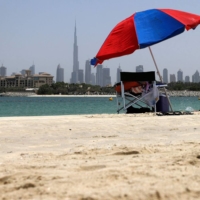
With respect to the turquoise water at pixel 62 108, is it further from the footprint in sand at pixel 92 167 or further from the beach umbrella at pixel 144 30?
the footprint in sand at pixel 92 167

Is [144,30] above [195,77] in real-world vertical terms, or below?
below

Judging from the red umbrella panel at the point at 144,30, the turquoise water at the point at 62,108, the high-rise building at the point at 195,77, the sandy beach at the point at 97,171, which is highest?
the high-rise building at the point at 195,77

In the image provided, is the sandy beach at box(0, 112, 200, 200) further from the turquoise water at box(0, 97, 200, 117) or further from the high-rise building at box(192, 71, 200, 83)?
the high-rise building at box(192, 71, 200, 83)

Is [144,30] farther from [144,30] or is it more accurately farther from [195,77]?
[195,77]

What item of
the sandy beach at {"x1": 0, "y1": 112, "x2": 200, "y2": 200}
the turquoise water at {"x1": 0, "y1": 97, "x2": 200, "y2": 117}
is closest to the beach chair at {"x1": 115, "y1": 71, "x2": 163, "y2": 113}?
the turquoise water at {"x1": 0, "y1": 97, "x2": 200, "y2": 117}

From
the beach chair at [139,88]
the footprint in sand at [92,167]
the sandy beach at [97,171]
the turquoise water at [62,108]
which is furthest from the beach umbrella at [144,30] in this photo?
the footprint in sand at [92,167]

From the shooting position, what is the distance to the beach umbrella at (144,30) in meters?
9.28

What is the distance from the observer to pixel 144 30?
31.5 feet

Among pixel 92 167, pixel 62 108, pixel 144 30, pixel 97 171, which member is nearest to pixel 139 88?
pixel 144 30

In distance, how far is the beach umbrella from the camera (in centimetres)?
928

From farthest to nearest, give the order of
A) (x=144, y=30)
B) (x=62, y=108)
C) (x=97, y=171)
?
(x=62, y=108), (x=144, y=30), (x=97, y=171)

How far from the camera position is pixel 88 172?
9.52ft

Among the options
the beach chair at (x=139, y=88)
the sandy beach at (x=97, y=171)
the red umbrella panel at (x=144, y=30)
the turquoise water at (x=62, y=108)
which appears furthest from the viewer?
the turquoise water at (x=62, y=108)

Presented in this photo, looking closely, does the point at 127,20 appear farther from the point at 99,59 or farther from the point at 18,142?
the point at 18,142
